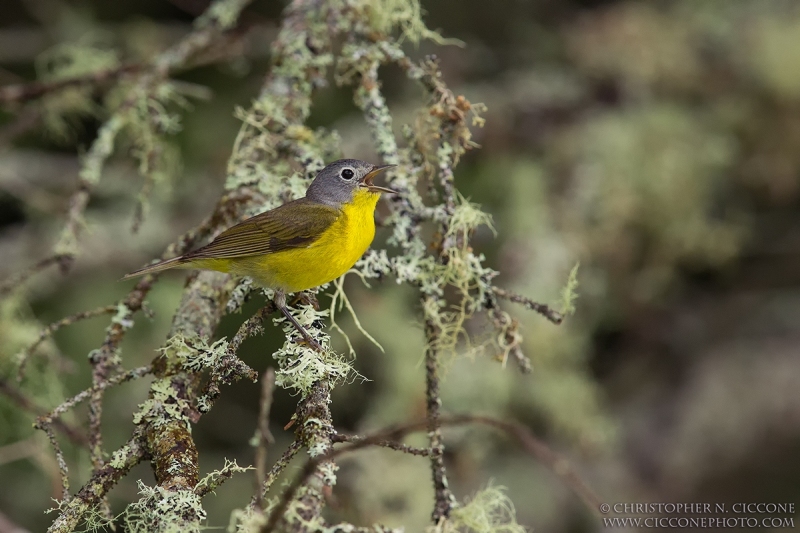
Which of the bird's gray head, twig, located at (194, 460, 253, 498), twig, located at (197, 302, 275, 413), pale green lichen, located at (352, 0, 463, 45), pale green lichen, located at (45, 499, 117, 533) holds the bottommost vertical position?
pale green lichen, located at (45, 499, 117, 533)

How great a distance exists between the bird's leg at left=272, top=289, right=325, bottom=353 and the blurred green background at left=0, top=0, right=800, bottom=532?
1682 millimetres

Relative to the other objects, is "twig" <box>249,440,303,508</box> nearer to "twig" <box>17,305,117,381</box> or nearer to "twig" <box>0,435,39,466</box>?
"twig" <box>17,305,117,381</box>

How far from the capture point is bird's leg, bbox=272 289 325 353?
2424mm

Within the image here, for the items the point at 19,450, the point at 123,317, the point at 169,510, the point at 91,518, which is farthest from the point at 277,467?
the point at 19,450

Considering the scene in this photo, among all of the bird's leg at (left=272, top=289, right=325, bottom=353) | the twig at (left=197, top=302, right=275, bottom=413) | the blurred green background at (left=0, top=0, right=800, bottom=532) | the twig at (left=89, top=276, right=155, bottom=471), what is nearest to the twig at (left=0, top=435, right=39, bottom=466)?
the blurred green background at (left=0, top=0, right=800, bottom=532)

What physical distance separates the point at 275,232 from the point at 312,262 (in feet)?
0.68

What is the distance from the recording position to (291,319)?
267 cm

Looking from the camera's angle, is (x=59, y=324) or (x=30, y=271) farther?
(x=30, y=271)

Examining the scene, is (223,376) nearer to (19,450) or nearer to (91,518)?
(91,518)

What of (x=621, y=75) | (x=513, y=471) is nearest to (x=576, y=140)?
(x=621, y=75)

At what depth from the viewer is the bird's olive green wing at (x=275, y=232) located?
9.68 ft

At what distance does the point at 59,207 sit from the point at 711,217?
164 inches

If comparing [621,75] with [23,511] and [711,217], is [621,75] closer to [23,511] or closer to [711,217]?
[711,217]

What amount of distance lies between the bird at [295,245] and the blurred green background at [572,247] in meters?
1.24
